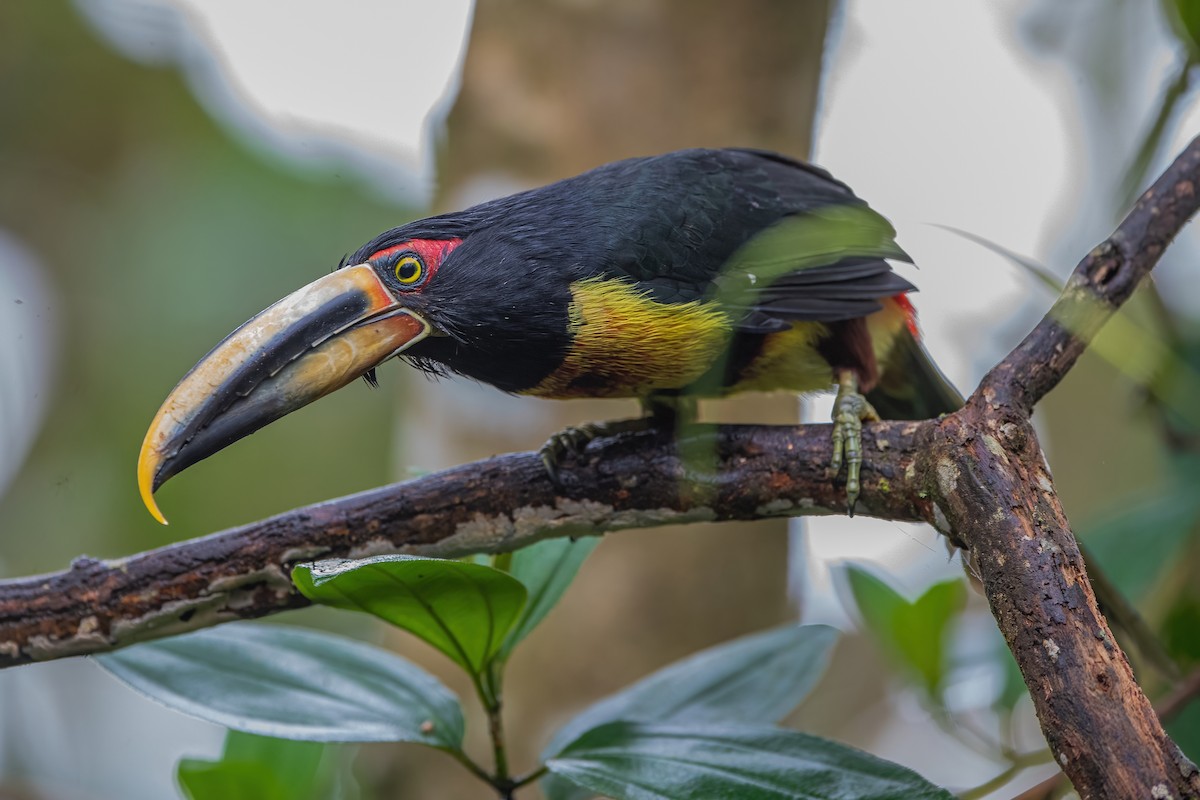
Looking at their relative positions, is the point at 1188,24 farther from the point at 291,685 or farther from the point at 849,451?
the point at 291,685

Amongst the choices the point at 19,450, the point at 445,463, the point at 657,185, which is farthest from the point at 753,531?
the point at 19,450

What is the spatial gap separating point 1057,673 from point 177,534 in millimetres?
2460

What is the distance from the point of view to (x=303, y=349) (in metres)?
1.36

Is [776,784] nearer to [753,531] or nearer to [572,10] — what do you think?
[753,531]

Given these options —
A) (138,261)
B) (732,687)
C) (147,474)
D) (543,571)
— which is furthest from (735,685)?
(138,261)

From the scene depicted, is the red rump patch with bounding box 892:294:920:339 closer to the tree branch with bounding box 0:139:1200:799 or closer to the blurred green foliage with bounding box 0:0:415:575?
the tree branch with bounding box 0:139:1200:799

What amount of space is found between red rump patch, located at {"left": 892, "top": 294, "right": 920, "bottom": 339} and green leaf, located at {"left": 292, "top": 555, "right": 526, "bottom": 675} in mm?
1014

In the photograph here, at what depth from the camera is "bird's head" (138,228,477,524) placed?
1278 millimetres

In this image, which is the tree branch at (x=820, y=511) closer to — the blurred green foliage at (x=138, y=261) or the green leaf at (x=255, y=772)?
the green leaf at (x=255, y=772)

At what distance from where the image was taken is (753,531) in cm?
239

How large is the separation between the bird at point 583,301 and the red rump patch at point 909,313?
9.4 inches

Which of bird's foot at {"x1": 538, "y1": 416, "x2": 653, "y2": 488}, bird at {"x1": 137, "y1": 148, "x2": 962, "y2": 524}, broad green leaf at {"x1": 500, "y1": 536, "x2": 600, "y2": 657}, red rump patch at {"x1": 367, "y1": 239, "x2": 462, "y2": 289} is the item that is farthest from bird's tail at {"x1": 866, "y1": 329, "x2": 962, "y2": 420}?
red rump patch at {"x1": 367, "y1": 239, "x2": 462, "y2": 289}

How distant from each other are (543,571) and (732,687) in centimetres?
33

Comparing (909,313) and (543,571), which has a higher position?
(909,313)
